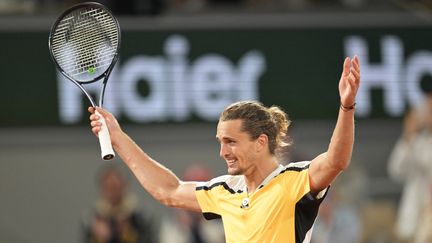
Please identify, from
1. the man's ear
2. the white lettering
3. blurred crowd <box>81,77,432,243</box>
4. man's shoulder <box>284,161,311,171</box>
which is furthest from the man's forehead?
the white lettering

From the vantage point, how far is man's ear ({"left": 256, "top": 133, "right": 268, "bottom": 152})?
211 inches

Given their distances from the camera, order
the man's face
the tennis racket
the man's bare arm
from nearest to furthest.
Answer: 1. the man's face
2. the man's bare arm
3. the tennis racket

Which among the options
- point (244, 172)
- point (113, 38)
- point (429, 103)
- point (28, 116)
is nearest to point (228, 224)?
point (244, 172)

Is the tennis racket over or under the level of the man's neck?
over

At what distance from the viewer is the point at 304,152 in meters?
11.7

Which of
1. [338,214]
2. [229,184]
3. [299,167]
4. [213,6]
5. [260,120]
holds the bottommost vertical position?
[338,214]

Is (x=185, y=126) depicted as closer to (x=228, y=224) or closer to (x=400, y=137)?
(x=400, y=137)

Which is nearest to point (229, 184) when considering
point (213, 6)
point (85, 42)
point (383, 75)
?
point (85, 42)

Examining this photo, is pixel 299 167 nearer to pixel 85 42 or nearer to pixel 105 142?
pixel 105 142

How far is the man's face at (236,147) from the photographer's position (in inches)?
209

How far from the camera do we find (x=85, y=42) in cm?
605

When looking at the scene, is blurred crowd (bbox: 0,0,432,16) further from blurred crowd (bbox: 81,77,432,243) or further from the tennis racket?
the tennis racket

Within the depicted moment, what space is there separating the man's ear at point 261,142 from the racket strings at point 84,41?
3.44ft

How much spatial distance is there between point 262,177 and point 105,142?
77 cm
